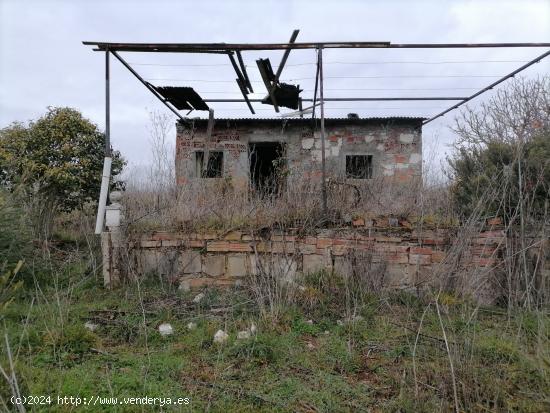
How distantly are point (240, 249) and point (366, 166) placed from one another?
591cm

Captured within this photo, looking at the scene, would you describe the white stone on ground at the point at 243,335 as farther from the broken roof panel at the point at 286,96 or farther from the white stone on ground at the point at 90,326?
the broken roof panel at the point at 286,96

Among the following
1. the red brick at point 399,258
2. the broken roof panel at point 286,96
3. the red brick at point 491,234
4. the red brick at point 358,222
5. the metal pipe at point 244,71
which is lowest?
the red brick at point 399,258

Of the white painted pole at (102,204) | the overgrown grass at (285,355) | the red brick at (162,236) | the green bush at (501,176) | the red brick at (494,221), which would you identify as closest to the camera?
the overgrown grass at (285,355)

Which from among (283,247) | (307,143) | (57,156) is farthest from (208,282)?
(307,143)

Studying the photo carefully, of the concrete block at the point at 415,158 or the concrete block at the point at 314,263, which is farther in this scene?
the concrete block at the point at 415,158

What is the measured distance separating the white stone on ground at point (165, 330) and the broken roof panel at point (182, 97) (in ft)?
14.3

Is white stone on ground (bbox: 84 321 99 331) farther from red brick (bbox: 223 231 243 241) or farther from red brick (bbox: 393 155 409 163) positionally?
red brick (bbox: 393 155 409 163)

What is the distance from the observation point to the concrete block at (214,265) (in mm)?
4879

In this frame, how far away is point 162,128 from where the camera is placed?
6.65 m

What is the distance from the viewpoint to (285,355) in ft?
10.4

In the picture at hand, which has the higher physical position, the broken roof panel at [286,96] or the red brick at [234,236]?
the broken roof panel at [286,96]

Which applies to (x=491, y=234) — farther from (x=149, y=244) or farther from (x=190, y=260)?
(x=149, y=244)

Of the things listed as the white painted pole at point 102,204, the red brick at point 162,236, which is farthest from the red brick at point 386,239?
the white painted pole at point 102,204

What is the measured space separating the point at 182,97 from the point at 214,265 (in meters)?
3.77
